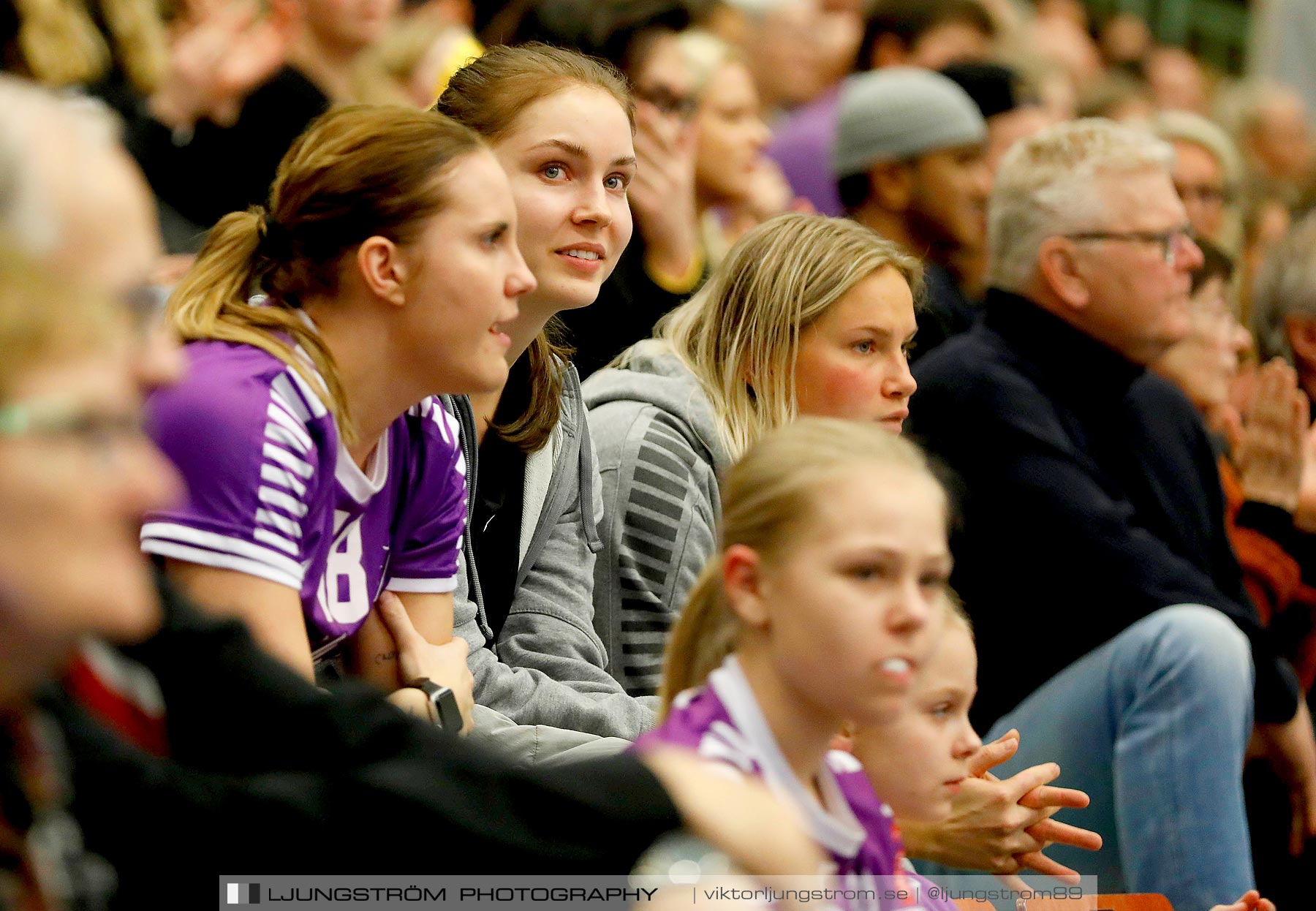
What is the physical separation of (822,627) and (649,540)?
3.21ft

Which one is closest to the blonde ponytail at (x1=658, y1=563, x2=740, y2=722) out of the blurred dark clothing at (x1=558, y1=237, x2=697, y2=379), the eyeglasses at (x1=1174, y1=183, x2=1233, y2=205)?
the blurred dark clothing at (x1=558, y1=237, x2=697, y2=379)

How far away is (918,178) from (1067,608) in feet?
4.86

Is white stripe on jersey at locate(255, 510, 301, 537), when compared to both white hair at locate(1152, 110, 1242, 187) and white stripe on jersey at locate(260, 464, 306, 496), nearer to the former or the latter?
white stripe on jersey at locate(260, 464, 306, 496)

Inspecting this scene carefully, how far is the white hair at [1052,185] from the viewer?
332cm

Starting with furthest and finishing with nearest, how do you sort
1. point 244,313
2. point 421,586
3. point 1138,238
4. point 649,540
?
point 1138,238 < point 649,540 < point 421,586 < point 244,313

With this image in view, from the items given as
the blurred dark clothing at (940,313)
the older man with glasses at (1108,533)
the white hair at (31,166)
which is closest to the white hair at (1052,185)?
the older man with glasses at (1108,533)

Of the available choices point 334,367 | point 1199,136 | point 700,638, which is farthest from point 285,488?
point 1199,136

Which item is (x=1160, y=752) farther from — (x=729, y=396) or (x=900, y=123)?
(x=900, y=123)

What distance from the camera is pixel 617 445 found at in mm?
2506

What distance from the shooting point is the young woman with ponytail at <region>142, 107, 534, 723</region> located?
5.53 ft

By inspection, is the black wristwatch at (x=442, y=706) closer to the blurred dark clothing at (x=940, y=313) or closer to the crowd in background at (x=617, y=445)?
the crowd in background at (x=617, y=445)

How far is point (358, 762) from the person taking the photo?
1.25 metres

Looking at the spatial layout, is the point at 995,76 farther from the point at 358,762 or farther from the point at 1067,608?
the point at 358,762

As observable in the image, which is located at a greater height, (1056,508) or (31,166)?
(31,166)
